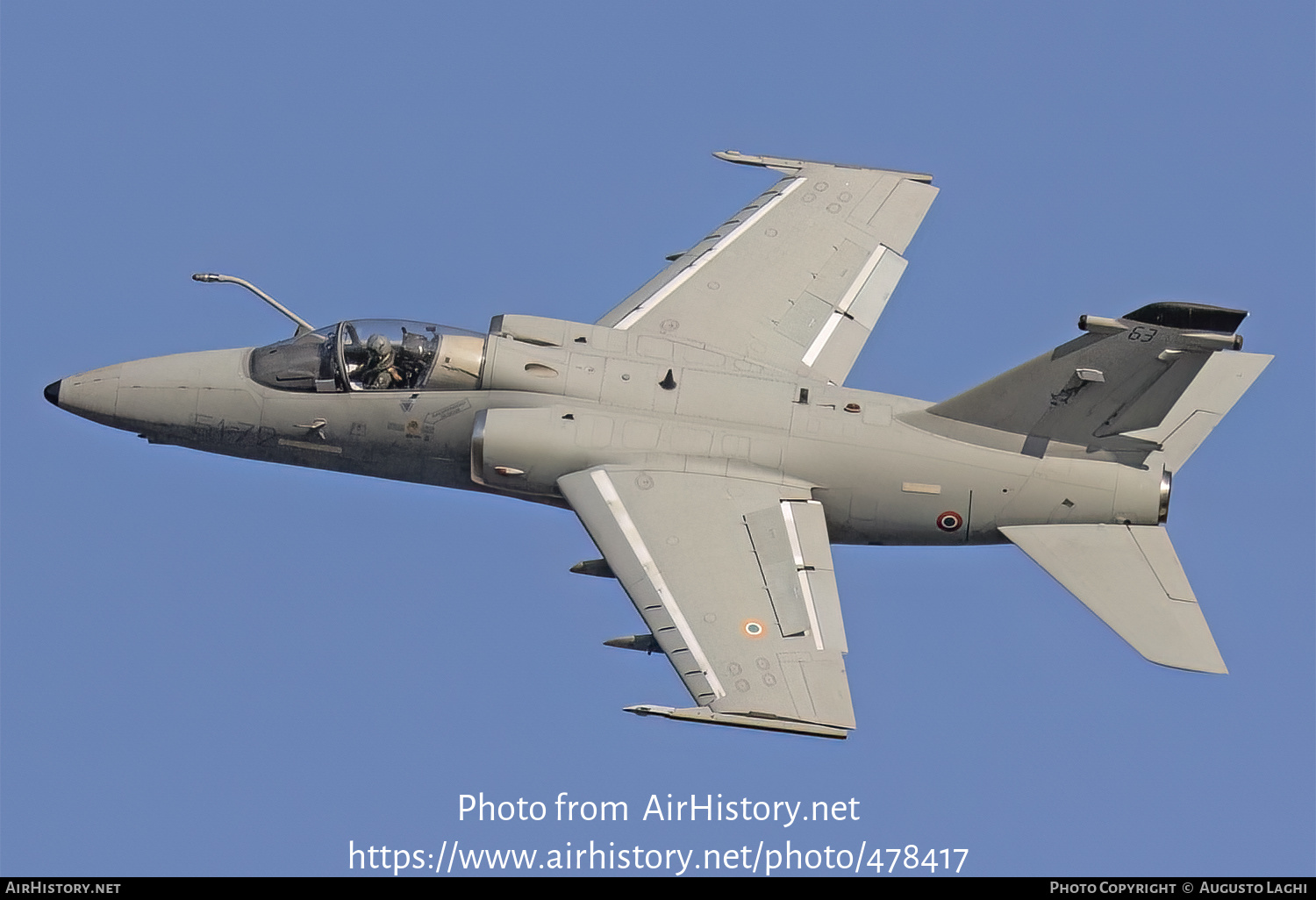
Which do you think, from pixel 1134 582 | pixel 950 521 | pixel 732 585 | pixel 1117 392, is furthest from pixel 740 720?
pixel 1117 392

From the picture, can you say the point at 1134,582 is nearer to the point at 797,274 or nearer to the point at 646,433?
the point at 646,433

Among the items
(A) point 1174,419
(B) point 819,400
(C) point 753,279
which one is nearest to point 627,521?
(B) point 819,400

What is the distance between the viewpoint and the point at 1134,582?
28312mm

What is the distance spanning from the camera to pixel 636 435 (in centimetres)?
2902

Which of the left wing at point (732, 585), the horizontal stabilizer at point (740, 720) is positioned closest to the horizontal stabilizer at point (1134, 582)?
the left wing at point (732, 585)

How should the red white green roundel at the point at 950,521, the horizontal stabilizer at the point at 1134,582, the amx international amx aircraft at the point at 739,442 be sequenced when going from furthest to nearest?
the red white green roundel at the point at 950,521 < the amx international amx aircraft at the point at 739,442 < the horizontal stabilizer at the point at 1134,582

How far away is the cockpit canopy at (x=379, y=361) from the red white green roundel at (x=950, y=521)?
6554mm

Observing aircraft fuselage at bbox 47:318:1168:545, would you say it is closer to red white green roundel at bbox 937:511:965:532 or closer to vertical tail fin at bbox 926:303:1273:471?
red white green roundel at bbox 937:511:965:532

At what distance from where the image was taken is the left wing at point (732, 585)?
26.1m

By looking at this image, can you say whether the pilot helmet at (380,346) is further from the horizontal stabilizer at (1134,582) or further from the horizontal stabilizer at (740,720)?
the horizontal stabilizer at (1134,582)

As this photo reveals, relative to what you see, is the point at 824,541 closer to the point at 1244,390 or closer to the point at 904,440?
the point at 904,440

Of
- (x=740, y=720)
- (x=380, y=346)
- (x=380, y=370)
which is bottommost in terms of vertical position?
(x=740, y=720)

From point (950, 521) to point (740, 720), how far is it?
5000mm

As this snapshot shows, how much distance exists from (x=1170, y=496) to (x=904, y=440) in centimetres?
364
